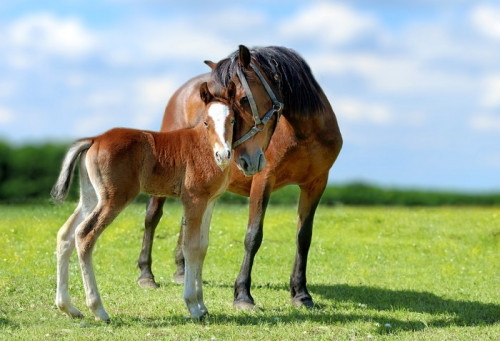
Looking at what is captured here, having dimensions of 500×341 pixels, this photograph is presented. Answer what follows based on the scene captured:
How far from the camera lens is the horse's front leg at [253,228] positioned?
825cm

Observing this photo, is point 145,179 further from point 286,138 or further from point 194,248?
point 286,138

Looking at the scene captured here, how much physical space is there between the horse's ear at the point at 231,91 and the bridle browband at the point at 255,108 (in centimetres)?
19

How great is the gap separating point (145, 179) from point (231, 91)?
1290mm

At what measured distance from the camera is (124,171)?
280 inches

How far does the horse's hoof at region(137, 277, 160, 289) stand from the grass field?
14 cm

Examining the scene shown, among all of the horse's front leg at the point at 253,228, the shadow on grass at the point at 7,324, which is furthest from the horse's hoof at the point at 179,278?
the shadow on grass at the point at 7,324

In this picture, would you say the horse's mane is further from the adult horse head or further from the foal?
the foal

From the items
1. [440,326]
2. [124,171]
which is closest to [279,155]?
[124,171]

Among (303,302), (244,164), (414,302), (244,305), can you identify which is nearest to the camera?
(244,164)

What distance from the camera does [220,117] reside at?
22.7 feet

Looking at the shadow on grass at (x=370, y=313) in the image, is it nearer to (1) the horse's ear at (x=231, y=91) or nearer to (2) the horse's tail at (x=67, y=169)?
(2) the horse's tail at (x=67, y=169)

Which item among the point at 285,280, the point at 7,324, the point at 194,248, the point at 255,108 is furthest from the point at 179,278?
the point at 255,108

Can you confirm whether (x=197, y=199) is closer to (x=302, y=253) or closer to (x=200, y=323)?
(x=200, y=323)

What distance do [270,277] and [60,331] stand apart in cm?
484
